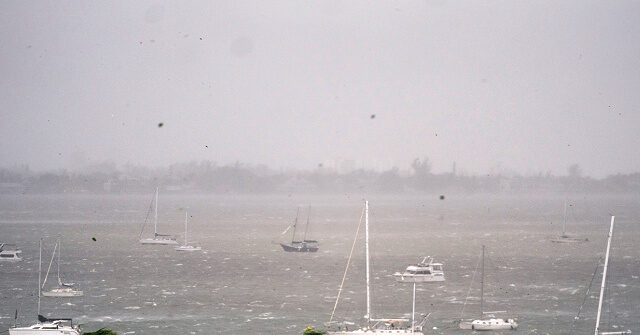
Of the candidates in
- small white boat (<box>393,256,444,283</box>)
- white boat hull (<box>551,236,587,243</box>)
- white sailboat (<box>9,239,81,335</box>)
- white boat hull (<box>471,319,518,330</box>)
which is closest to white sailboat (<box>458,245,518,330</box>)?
white boat hull (<box>471,319,518,330</box>)

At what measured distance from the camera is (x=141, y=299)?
6569 cm

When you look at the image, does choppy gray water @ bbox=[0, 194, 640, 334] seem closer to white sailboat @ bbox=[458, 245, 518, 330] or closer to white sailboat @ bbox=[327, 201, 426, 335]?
white sailboat @ bbox=[458, 245, 518, 330]

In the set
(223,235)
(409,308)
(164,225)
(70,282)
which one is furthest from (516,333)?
(164,225)

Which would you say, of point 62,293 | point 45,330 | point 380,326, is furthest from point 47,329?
point 380,326

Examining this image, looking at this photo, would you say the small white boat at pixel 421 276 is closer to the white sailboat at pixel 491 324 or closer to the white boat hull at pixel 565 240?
the white sailboat at pixel 491 324

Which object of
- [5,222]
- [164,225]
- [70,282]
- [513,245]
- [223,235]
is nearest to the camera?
[70,282]

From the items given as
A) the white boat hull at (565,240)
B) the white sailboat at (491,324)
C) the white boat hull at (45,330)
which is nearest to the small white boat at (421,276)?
the white sailboat at (491,324)

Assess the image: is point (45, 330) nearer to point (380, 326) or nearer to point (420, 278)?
point (380, 326)

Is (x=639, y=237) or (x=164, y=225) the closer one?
(x=639, y=237)

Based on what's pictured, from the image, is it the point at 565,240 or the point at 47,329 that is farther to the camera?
the point at 565,240

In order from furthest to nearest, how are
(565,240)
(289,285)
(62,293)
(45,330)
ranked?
(565,240)
(289,285)
(62,293)
(45,330)

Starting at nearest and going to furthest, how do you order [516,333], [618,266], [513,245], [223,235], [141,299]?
[516,333], [141,299], [618,266], [513,245], [223,235]

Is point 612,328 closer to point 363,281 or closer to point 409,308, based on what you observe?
point 409,308

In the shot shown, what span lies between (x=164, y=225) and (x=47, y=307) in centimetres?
12540
